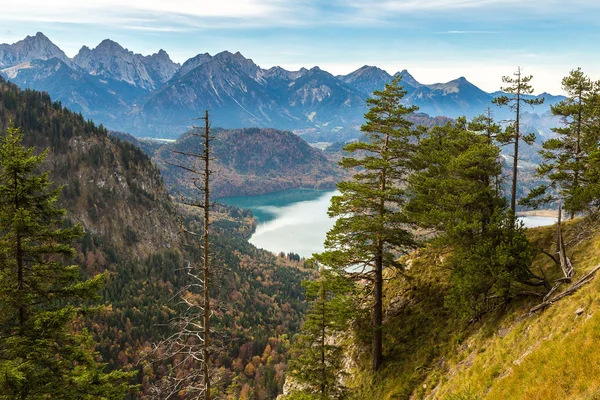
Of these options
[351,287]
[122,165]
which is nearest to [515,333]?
[351,287]

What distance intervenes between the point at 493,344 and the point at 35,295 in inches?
903

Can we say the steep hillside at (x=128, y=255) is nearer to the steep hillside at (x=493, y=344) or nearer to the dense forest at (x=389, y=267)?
the steep hillside at (x=493, y=344)

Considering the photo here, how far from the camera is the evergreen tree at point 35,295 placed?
48.1ft

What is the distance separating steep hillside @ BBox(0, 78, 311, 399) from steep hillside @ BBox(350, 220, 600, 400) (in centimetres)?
8211

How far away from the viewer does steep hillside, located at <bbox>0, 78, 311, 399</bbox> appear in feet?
379

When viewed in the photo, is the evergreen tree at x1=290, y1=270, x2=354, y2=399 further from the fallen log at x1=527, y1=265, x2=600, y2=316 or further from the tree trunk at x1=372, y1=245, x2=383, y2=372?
the fallen log at x1=527, y1=265, x2=600, y2=316

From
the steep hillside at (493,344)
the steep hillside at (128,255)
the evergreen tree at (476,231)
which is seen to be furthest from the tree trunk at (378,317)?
the steep hillside at (128,255)

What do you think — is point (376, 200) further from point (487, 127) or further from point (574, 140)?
point (574, 140)

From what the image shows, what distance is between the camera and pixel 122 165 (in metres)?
191

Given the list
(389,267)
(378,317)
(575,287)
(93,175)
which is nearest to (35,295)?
(378,317)

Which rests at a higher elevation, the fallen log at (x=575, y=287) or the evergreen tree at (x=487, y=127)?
the evergreen tree at (x=487, y=127)

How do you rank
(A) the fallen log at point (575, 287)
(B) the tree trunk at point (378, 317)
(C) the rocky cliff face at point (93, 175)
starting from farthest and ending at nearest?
(C) the rocky cliff face at point (93, 175)
(B) the tree trunk at point (378, 317)
(A) the fallen log at point (575, 287)

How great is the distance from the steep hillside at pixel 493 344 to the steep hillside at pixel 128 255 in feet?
269

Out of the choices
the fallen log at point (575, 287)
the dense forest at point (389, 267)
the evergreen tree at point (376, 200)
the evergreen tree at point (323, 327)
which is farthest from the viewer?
the evergreen tree at point (323, 327)
